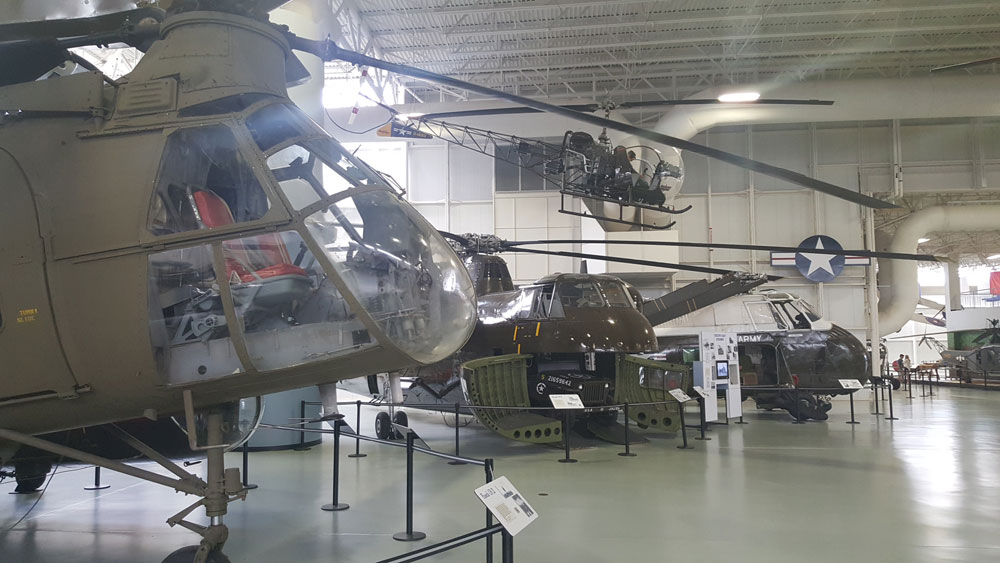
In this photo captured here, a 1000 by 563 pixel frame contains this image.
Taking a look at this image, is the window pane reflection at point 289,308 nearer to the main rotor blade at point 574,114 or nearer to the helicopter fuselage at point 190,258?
the helicopter fuselage at point 190,258

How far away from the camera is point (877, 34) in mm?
16062

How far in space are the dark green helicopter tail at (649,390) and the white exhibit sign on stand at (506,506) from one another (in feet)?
19.1

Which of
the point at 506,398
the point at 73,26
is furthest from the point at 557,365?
the point at 73,26

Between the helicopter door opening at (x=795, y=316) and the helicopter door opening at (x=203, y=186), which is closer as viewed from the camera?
the helicopter door opening at (x=203, y=186)

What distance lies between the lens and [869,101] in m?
16.5

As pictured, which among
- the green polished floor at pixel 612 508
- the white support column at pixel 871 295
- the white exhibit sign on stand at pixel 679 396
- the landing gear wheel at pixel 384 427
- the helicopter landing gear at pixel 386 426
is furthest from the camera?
the white support column at pixel 871 295

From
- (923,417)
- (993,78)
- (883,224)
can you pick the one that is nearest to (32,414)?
(923,417)

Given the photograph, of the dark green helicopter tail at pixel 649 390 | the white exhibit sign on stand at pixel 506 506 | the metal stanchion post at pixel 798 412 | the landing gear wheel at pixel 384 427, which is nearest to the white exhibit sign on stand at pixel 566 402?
the dark green helicopter tail at pixel 649 390

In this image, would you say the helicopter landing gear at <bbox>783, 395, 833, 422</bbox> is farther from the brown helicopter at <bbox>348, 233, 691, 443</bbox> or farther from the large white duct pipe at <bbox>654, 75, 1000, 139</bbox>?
the large white duct pipe at <bbox>654, 75, 1000, 139</bbox>

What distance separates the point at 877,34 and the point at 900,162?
5308 mm

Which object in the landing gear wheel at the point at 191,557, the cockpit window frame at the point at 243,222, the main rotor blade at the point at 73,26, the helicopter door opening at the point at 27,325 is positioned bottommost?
the landing gear wheel at the point at 191,557

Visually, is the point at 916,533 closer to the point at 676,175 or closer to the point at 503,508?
the point at 503,508

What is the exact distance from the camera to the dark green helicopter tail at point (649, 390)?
29.6 ft

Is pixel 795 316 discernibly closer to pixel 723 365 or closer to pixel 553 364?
pixel 723 365
